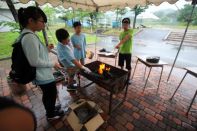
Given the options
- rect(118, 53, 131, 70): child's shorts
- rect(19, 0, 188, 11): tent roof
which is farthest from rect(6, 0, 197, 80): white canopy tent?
rect(118, 53, 131, 70): child's shorts

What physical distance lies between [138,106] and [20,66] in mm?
2659

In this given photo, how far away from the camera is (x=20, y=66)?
5.59ft

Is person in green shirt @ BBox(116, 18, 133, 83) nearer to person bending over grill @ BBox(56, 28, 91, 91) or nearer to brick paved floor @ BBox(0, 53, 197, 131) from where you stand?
brick paved floor @ BBox(0, 53, 197, 131)

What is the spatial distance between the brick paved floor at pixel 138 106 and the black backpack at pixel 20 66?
0.55m

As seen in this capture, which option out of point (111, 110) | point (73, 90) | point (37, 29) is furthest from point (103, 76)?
point (37, 29)

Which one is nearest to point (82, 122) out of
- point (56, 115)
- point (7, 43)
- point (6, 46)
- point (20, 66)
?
point (56, 115)

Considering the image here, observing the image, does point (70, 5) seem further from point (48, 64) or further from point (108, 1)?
point (48, 64)

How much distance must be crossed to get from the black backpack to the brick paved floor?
0.55 m

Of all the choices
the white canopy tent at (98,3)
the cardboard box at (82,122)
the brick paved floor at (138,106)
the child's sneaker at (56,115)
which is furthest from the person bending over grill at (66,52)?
the white canopy tent at (98,3)

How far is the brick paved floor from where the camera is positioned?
242 cm

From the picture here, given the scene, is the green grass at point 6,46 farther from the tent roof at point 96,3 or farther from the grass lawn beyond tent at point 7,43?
the tent roof at point 96,3

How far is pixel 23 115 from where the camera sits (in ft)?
1.20

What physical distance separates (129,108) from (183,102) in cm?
158

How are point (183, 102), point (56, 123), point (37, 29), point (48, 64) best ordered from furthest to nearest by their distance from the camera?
point (183, 102)
point (56, 123)
point (48, 64)
point (37, 29)
